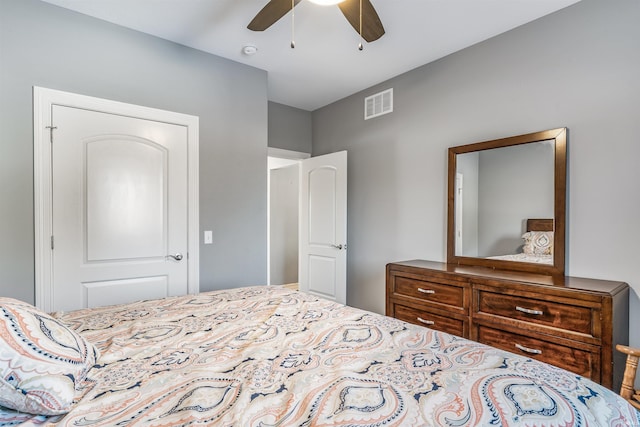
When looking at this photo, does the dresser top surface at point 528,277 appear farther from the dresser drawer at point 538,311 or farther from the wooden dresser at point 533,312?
the dresser drawer at point 538,311

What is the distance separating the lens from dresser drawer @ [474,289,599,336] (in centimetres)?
178

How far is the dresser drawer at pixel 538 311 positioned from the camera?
178cm

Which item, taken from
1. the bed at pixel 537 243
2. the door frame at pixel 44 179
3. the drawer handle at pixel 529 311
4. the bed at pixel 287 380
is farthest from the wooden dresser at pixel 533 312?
the door frame at pixel 44 179

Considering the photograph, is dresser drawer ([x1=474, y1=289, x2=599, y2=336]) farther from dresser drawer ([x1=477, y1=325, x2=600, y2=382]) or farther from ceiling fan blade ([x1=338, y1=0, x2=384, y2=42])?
ceiling fan blade ([x1=338, y1=0, x2=384, y2=42])

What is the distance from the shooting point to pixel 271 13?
1.80m

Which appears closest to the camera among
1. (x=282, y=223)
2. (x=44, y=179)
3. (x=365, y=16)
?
(x=365, y=16)

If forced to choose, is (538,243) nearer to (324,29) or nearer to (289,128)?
(324,29)

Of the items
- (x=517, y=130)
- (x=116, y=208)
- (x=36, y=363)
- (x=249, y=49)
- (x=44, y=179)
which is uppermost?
(x=249, y=49)

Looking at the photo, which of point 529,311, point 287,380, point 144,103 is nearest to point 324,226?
point 144,103

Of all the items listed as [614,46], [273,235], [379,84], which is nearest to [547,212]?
[614,46]

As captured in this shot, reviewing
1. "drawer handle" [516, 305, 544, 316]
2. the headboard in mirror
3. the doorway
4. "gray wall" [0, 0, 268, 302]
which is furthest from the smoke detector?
the doorway

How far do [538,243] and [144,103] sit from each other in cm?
311

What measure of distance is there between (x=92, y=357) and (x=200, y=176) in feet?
6.26

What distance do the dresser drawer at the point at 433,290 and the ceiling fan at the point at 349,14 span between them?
5.80ft
